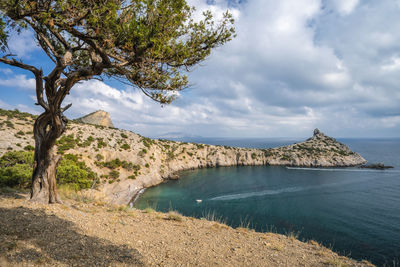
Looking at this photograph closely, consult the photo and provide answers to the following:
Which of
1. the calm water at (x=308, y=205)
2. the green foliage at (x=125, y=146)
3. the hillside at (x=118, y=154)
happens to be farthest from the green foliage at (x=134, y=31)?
the green foliage at (x=125, y=146)

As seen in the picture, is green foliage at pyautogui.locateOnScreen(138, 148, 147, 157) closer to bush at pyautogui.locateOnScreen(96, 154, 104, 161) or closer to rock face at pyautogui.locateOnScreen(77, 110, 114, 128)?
bush at pyautogui.locateOnScreen(96, 154, 104, 161)

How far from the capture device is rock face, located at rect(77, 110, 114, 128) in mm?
81812

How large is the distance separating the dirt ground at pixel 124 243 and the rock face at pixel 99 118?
84.2m

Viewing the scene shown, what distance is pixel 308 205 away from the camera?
1366 inches

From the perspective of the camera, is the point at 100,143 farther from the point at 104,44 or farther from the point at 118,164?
the point at 104,44

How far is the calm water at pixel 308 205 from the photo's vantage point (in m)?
22.2

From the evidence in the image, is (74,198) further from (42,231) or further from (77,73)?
(77,73)

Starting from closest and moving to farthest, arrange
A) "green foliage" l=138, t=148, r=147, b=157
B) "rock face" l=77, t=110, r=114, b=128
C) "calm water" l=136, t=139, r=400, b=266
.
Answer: "calm water" l=136, t=139, r=400, b=266, "green foliage" l=138, t=148, r=147, b=157, "rock face" l=77, t=110, r=114, b=128

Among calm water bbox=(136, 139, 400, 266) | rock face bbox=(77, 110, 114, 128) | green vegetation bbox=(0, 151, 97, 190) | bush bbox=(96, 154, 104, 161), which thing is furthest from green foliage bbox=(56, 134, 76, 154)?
rock face bbox=(77, 110, 114, 128)

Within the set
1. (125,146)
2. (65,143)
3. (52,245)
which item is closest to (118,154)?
(125,146)

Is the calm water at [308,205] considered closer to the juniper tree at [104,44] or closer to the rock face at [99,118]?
the juniper tree at [104,44]

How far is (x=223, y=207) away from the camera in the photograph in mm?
33938

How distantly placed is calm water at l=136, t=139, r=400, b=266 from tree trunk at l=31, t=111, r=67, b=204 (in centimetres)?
1790

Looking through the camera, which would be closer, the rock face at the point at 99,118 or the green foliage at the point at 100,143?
the green foliage at the point at 100,143
